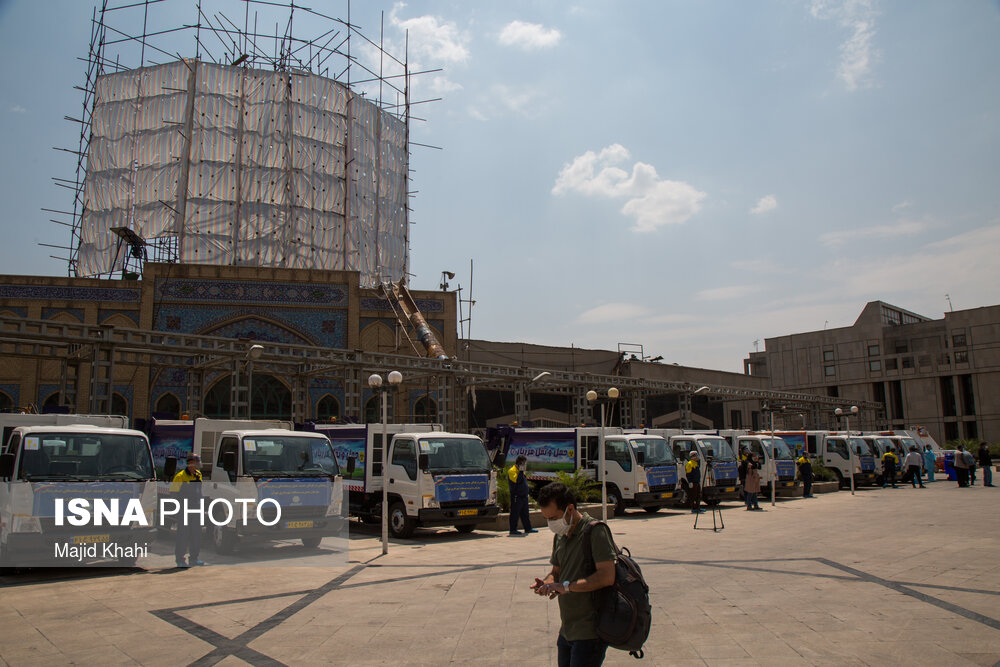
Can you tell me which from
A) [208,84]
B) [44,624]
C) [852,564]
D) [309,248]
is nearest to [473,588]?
[44,624]

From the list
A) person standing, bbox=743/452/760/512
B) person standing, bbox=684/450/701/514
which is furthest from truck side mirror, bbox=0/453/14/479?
person standing, bbox=743/452/760/512

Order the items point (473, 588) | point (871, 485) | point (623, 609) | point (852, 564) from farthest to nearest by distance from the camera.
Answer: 1. point (871, 485)
2. point (852, 564)
3. point (473, 588)
4. point (623, 609)

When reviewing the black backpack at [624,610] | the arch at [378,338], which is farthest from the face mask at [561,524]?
the arch at [378,338]

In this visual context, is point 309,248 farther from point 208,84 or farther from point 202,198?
point 208,84

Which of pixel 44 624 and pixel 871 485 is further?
pixel 871 485

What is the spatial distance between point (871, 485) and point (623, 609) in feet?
102

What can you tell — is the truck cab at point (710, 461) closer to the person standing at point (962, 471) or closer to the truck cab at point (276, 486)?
the truck cab at point (276, 486)

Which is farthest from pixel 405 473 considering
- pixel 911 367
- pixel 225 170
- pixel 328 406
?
pixel 911 367

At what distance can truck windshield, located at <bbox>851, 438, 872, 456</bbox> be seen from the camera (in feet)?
97.3

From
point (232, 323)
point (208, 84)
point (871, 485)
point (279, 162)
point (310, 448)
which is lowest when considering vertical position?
point (871, 485)

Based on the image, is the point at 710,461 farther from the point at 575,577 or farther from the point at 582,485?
the point at 575,577

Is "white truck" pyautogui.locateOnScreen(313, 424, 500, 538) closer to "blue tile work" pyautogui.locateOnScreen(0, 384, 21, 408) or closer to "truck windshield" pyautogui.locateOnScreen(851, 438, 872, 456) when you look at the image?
"truck windshield" pyautogui.locateOnScreen(851, 438, 872, 456)

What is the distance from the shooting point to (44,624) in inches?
312

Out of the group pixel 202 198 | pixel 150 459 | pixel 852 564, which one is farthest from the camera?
pixel 202 198
